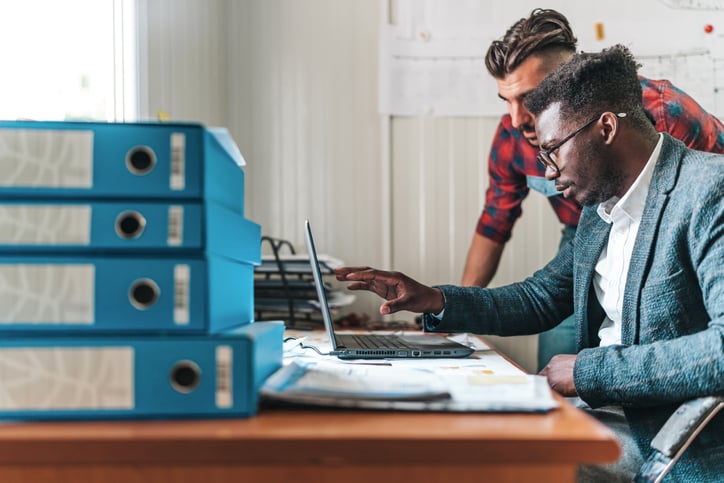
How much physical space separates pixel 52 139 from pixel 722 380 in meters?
0.86

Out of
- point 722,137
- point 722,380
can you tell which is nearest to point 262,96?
point 722,137

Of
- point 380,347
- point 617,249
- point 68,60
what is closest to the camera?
point 380,347

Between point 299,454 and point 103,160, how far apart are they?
0.35m

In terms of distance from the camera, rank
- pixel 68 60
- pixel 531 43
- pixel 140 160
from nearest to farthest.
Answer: pixel 140 160, pixel 68 60, pixel 531 43

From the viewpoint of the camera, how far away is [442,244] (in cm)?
230

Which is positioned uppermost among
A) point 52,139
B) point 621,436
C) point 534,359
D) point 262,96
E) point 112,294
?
point 262,96

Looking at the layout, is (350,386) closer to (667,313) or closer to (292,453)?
(292,453)

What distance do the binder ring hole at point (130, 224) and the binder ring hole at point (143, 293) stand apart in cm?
5

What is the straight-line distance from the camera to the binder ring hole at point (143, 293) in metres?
0.69

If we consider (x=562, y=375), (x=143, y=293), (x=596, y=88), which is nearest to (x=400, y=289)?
(x=562, y=375)

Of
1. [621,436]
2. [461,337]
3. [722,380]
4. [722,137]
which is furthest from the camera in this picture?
[722,137]

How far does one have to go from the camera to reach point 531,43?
5.98ft

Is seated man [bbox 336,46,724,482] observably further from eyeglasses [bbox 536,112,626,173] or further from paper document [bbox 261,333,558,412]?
paper document [bbox 261,333,558,412]

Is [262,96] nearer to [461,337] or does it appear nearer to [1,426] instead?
[461,337]
